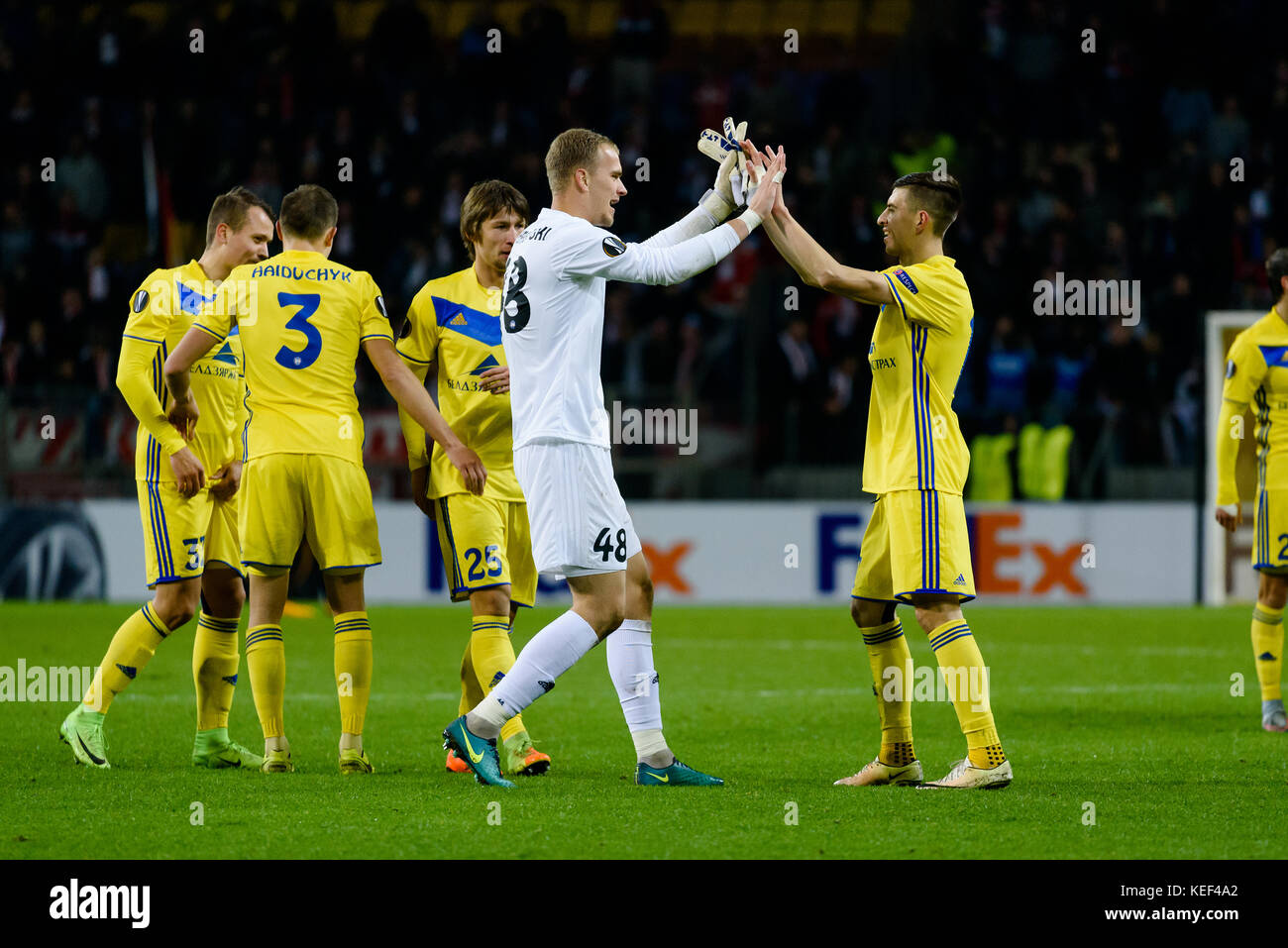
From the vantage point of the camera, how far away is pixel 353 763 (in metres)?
6.21

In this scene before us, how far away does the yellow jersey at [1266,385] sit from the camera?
817 cm

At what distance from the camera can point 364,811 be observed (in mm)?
5191

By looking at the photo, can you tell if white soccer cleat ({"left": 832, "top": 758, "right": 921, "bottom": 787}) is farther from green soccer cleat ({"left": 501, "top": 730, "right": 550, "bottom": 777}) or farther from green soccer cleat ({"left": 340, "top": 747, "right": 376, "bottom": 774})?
green soccer cleat ({"left": 340, "top": 747, "right": 376, "bottom": 774})

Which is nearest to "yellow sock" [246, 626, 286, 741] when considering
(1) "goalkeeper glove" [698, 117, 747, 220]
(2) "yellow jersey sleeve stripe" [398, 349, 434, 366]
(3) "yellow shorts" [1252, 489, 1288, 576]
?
(2) "yellow jersey sleeve stripe" [398, 349, 434, 366]

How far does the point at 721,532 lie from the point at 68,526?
6.29 metres

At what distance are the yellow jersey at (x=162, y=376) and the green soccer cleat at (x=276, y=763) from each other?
1.24 metres

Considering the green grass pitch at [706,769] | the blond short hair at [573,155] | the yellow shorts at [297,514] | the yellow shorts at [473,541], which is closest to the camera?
the green grass pitch at [706,769]

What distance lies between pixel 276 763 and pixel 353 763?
30 cm

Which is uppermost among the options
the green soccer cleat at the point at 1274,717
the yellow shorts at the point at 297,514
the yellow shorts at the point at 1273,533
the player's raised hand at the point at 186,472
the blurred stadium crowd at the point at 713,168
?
the blurred stadium crowd at the point at 713,168

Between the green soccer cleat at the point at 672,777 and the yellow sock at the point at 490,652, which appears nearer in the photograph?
the green soccer cleat at the point at 672,777

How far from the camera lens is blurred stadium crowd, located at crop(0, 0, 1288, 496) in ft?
56.2

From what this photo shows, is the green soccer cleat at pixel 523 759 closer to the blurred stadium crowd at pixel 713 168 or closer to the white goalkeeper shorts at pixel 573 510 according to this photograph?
the white goalkeeper shorts at pixel 573 510

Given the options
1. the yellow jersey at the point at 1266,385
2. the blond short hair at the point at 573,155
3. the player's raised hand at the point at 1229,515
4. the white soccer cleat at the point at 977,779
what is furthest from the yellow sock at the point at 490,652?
the yellow jersey at the point at 1266,385

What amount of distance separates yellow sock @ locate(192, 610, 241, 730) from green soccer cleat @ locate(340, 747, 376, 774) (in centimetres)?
65
